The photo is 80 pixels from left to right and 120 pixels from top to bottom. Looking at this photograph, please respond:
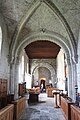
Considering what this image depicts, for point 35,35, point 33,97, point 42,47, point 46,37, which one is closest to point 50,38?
point 46,37

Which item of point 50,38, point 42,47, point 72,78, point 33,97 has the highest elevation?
point 42,47

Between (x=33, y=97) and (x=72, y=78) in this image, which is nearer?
(x=72, y=78)

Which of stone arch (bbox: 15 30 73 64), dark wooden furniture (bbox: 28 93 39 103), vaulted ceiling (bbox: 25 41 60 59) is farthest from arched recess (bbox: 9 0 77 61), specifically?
dark wooden furniture (bbox: 28 93 39 103)

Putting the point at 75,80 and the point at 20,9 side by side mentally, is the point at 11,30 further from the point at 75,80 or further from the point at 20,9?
the point at 75,80

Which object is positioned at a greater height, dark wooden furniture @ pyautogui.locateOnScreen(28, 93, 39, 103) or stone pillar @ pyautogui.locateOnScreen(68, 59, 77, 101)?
stone pillar @ pyautogui.locateOnScreen(68, 59, 77, 101)

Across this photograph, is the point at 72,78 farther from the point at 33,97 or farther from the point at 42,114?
the point at 33,97

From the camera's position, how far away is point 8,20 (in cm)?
812

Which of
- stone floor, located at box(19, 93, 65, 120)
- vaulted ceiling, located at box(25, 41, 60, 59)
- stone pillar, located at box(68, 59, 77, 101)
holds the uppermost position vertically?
vaulted ceiling, located at box(25, 41, 60, 59)

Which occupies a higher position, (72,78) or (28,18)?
(28,18)

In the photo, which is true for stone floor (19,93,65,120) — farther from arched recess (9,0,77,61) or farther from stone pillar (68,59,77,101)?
arched recess (9,0,77,61)

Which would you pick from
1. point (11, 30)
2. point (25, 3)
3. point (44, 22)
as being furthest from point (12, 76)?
point (25, 3)

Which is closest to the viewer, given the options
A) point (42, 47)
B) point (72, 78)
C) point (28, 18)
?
point (28, 18)

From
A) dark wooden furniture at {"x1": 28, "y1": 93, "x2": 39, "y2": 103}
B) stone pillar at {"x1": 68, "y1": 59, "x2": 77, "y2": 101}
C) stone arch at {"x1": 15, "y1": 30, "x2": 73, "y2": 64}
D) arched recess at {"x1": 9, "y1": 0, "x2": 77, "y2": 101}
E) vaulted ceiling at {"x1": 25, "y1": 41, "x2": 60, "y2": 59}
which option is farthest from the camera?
vaulted ceiling at {"x1": 25, "y1": 41, "x2": 60, "y2": 59}

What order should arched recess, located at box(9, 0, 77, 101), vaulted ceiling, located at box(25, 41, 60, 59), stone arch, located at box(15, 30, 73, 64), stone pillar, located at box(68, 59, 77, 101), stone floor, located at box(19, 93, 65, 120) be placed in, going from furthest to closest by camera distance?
vaulted ceiling, located at box(25, 41, 60, 59), stone arch, located at box(15, 30, 73, 64), stone pillar, located at box(68, 59, 77, 101), arched recess, located at box(9, 0, 77, 101), stone floor, located at box(19, 93, 65, 120)
